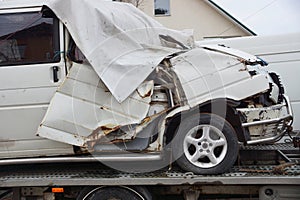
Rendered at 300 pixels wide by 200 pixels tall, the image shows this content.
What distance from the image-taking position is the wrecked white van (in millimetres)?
4129

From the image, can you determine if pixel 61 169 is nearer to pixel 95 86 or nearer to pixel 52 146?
pixel 52 146

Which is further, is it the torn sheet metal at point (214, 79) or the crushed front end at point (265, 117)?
the crushed front end at point (265, 117)

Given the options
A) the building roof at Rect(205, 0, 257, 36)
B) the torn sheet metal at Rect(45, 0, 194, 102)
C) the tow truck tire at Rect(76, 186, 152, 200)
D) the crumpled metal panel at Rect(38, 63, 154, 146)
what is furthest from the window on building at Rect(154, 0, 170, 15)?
the tow truck tire at Rect(76, 186, 152, 200)

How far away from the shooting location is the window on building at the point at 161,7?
18875 millimetres

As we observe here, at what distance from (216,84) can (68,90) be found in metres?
1.64

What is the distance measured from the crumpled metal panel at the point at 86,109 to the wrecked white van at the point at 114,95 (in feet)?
0.04

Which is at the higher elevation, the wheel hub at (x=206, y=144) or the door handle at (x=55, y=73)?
the door handle at (x=55, y=73)

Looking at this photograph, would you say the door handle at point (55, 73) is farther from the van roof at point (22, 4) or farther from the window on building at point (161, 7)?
the window on building at point (161, 7)

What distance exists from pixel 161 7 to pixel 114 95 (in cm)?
1572

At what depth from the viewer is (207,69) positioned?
420 cm

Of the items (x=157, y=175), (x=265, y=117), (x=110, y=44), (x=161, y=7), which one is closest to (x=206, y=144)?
(x=157, y=175)

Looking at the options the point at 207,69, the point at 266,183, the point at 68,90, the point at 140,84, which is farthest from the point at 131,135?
the point at 266,183

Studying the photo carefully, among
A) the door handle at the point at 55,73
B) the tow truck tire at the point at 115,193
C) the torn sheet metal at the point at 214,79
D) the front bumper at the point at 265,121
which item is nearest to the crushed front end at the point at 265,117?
the front bumper at the point at 265,121

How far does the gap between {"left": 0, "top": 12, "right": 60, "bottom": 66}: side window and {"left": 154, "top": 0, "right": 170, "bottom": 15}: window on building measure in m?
14.9
